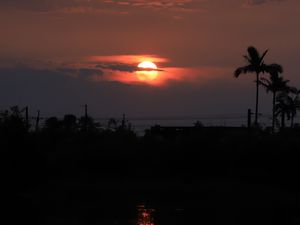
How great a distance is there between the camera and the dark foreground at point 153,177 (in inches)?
1361

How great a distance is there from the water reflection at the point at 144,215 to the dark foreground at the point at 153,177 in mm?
348

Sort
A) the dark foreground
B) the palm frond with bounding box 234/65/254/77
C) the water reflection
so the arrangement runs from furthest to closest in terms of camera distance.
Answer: the palm frond with bounding box 234/65/254/77 < the dark foreground < the water reflection

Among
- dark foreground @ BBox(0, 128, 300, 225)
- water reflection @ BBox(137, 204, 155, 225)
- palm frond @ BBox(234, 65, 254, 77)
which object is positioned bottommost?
water reflection @ BBox(137, 204, 155, 225)

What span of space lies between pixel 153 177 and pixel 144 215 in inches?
711

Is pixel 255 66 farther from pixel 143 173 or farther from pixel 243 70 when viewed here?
pixel 143 173

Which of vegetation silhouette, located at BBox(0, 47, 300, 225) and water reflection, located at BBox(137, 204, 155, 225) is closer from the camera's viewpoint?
water reflection, located at BBox(137, 204, 155, 225)

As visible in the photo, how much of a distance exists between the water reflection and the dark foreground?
348 millimetres

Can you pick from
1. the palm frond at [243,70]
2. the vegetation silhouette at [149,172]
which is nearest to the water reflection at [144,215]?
the vegetation silhouette at [149,172]

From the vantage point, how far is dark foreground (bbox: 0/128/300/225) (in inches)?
1361

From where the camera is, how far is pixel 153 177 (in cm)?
5206

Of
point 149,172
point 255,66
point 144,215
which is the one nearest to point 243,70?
point 255,66

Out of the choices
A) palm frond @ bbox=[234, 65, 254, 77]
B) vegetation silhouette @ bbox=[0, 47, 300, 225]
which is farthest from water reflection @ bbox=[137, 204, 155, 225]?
palm frond @ bbox=[234, 65, 254, 77]

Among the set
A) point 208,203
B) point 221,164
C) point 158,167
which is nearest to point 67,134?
point 158,167

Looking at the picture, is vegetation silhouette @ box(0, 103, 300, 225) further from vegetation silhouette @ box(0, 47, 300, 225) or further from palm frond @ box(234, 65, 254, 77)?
palm frond @ box(234, 65, 254, 77)
